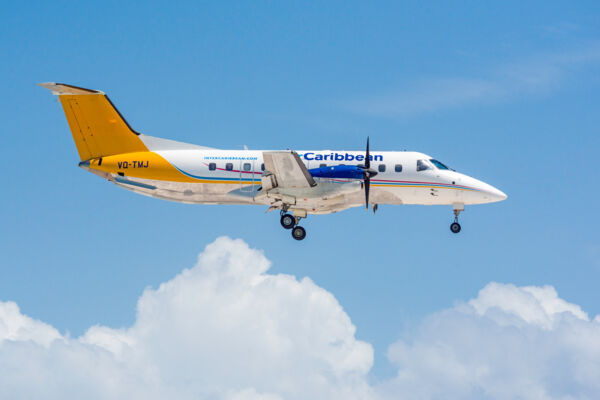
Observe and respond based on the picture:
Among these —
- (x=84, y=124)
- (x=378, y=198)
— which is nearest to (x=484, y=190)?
(x=378, y=198)

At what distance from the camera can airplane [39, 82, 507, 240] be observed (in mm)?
39188

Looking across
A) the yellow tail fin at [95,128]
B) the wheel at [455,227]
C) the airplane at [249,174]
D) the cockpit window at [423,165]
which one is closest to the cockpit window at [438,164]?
the airplane at [249,174]

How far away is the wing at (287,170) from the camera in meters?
37.0

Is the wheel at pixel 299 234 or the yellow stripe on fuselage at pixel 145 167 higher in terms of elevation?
the yellow stripe on fuselage at pixel 145 167

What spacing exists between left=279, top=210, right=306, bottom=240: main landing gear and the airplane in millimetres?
51

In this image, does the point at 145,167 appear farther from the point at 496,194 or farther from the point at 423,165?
the point at 496,194

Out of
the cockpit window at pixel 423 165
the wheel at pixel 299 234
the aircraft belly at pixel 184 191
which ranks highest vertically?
the cockpit window at pixel 423 165

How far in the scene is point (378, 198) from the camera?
1580 inches

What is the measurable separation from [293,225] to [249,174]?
11.7 feet

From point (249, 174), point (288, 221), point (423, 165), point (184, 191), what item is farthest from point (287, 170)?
A: point (423, 165)

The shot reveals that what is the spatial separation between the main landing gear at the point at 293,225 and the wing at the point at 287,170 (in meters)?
2.57

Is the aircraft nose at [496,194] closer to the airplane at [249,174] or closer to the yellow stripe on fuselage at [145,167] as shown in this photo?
the airplane at [249,174]

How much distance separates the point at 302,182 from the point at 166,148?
7799 mm

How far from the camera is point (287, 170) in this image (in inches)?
1484
